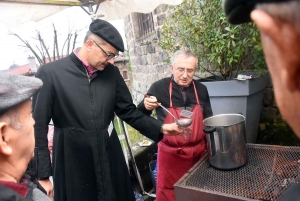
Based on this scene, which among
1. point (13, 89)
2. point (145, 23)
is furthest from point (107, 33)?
point (145, 23)

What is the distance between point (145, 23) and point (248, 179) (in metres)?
5.43

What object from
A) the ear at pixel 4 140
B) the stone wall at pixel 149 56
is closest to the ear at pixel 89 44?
the ear at pixel 4 140

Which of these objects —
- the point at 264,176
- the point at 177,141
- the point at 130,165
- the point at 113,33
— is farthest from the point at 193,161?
the point at 113,33

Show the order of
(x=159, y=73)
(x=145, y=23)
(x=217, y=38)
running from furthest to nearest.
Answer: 1. (x=145, y=23)
2. (x=159, y=73)
3. (x=217, y=38)

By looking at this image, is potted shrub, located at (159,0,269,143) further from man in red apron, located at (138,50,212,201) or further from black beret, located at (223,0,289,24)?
black beret, located at (223,0,289,24)

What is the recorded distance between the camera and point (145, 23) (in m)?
6.38

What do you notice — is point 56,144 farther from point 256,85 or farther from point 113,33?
point 256,85

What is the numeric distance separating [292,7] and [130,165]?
9.97ft

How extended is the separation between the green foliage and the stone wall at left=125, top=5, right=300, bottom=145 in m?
0.59

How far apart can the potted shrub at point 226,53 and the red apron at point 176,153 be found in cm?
72

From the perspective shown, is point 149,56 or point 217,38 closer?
point 217,38

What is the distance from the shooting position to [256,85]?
9.42 ft

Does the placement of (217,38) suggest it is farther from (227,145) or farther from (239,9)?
(239,9)

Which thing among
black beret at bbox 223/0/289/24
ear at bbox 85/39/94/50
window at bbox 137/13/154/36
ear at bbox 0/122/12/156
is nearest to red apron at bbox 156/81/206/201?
ear at bbox 85/39/94/50
